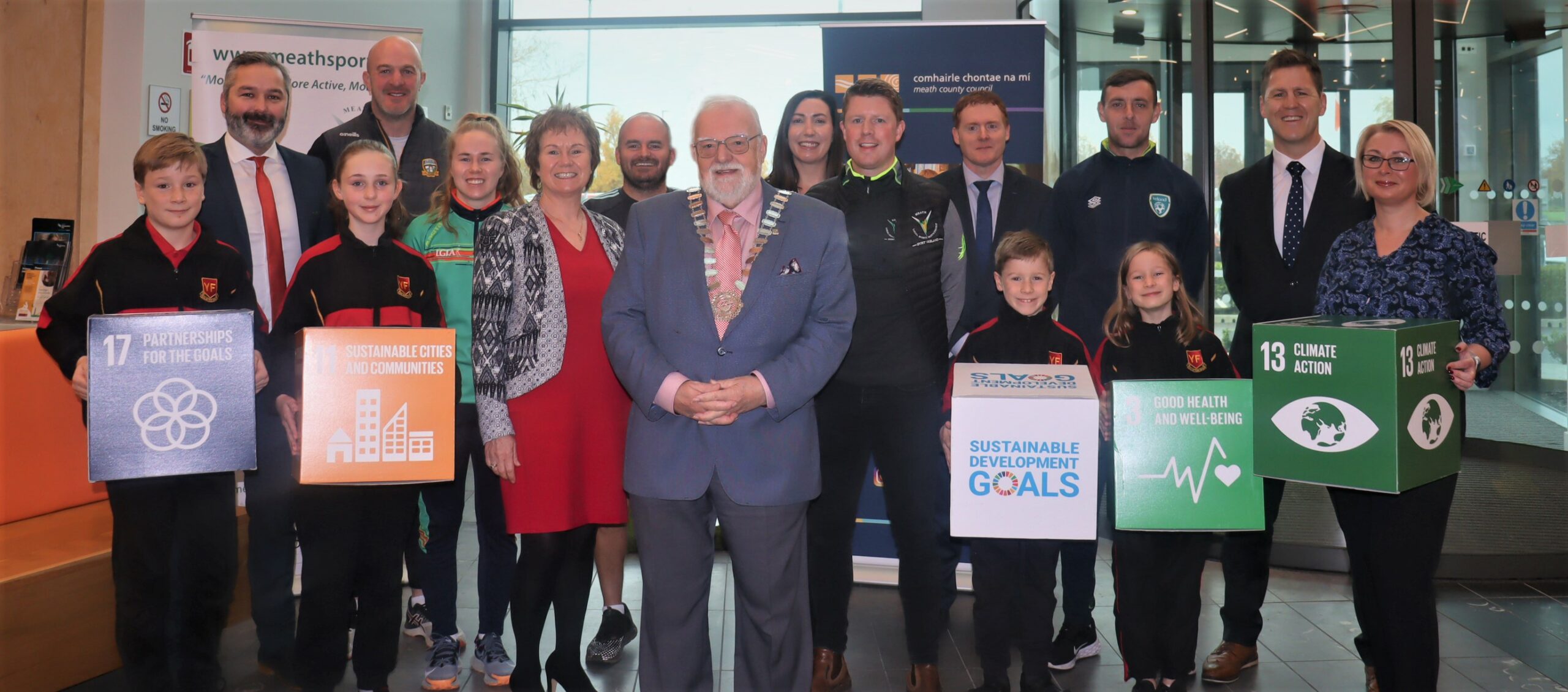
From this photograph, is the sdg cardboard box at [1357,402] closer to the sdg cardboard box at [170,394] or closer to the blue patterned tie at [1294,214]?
the blue patterned tie at [1294,214]

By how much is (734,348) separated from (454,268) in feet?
3.90

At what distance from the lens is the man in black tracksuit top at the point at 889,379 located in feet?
9.45

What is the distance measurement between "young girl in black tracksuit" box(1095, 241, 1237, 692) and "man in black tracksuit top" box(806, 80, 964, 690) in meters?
0.52

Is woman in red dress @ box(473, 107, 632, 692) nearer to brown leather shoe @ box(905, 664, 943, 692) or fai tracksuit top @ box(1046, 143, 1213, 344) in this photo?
brown leather shoe @ box(905, 664, 943, 692)

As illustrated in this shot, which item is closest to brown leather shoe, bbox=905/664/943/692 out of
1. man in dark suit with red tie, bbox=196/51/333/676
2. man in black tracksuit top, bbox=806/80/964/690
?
man in black tracksuit top, bbox=806/80/964/690

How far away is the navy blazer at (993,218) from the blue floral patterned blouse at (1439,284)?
3.43 ft

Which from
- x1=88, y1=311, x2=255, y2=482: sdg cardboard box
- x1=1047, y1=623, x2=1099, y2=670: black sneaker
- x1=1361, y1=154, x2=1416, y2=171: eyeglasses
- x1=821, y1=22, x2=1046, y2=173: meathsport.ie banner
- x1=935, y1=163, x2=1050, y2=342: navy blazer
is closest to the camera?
x1=88, y1=311, x2=255, y2=482: sdg cardboard box

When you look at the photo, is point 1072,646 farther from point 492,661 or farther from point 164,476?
point 164,476

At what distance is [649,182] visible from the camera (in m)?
3.56

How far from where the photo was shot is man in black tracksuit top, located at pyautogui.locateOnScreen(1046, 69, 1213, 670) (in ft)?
10.8

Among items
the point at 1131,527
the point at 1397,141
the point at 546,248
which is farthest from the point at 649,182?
the point at 1397,141

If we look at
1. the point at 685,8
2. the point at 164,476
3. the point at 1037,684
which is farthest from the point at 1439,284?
the point at 685,8

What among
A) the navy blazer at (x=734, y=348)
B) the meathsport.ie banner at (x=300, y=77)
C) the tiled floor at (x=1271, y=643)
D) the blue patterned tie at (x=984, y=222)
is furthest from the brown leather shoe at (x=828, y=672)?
the meathsport.ie banner at (x=300, y=77)

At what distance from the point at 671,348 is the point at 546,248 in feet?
1.80
